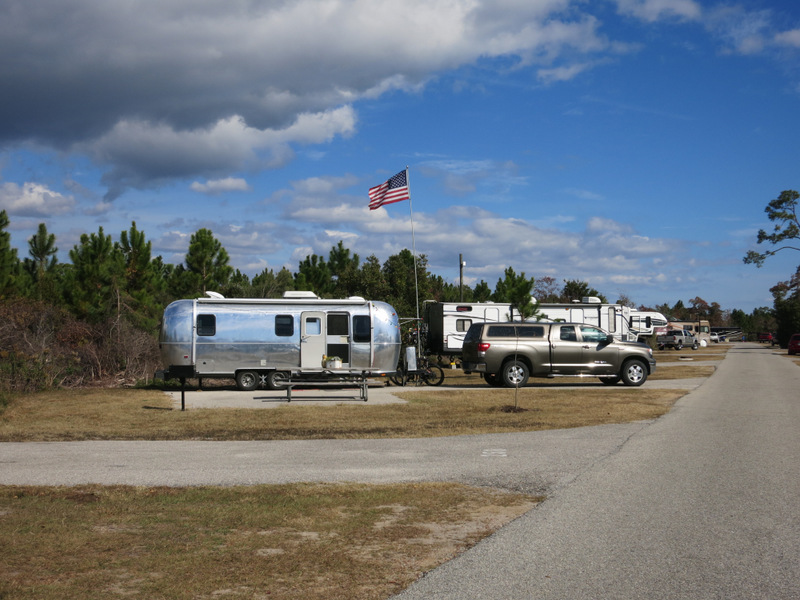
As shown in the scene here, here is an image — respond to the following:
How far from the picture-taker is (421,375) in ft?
81.1

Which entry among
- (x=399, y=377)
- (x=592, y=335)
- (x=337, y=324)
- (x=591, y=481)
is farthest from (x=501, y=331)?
(x=591, y=481)

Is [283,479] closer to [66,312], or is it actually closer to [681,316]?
[66,312]

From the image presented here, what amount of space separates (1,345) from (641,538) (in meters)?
19.7

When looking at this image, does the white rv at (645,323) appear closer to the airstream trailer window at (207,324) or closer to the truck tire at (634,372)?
the truck tire at (634,372)

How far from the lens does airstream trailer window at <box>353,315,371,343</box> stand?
75.2 feet

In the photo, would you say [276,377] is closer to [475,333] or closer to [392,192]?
[475,333]

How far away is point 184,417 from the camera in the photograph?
15.3 meters

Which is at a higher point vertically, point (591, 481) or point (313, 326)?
point (313, 326)

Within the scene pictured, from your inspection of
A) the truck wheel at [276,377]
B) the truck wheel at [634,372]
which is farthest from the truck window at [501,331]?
the truck wheel at [276,377]

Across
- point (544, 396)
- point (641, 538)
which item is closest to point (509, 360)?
point (544, 396)

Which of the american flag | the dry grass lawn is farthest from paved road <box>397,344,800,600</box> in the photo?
the american flag

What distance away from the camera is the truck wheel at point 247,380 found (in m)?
22.5

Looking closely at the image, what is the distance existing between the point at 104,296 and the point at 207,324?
8.29 metres

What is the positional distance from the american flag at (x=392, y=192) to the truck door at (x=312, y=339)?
10.0 m
